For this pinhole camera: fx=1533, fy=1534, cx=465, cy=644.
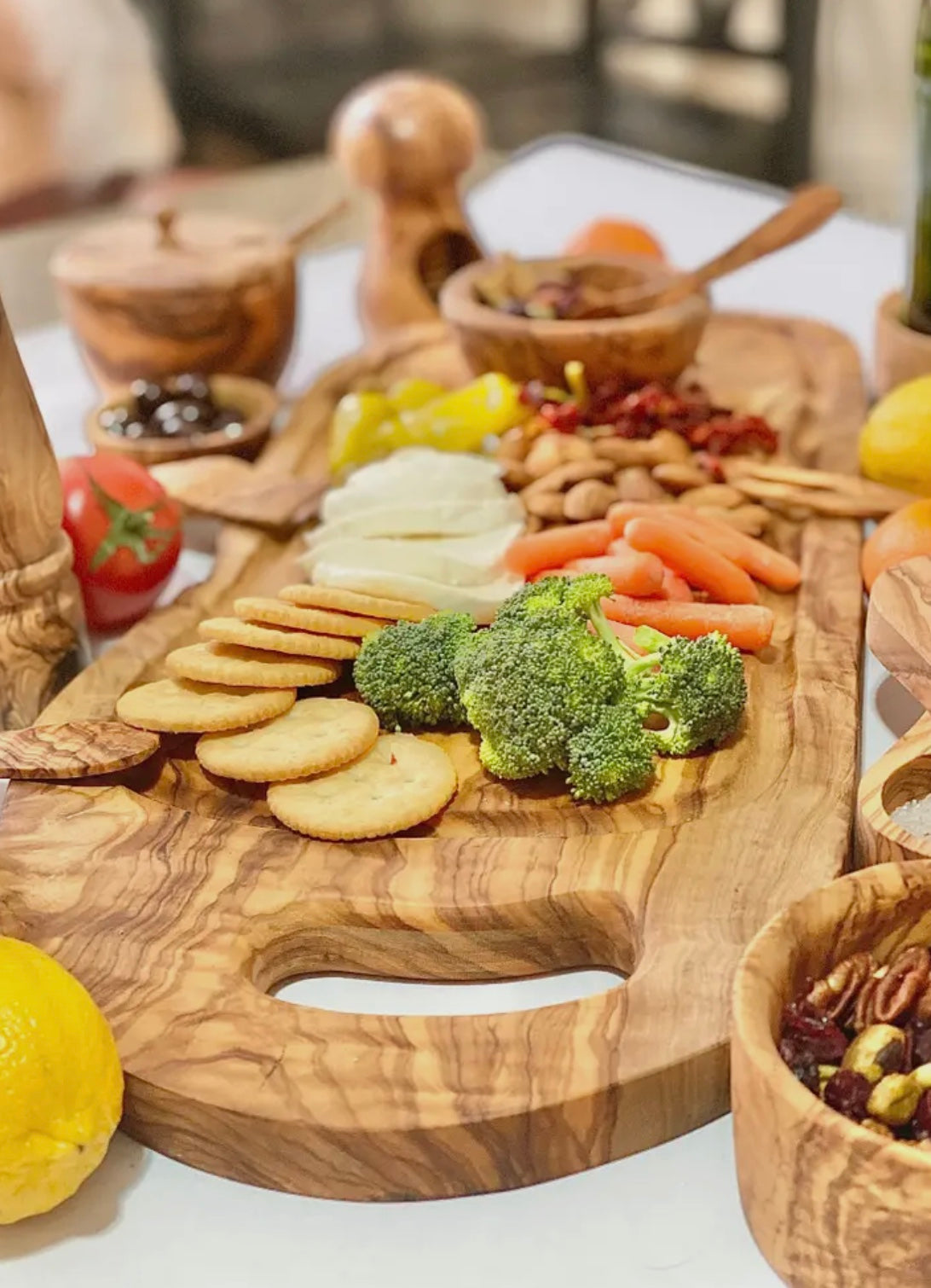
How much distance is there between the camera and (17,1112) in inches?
39.1

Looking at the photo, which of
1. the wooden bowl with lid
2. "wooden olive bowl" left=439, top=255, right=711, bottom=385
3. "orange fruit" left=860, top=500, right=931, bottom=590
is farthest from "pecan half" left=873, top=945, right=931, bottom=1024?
the wooden bowl with lid

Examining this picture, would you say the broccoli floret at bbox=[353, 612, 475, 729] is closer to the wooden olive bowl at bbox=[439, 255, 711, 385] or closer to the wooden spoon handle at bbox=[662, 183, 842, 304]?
the wooden olive bowl at bbox=[439, 255, 711, 385]

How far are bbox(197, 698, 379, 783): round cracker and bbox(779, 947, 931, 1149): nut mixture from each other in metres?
0.50

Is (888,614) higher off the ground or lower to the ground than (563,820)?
higher

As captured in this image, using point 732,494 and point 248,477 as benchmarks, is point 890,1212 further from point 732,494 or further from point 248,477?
point 248,477

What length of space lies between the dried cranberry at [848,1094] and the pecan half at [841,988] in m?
0.06

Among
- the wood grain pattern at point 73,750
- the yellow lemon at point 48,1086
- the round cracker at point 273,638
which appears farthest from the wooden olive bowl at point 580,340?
the yellow lemon at point 48,1086

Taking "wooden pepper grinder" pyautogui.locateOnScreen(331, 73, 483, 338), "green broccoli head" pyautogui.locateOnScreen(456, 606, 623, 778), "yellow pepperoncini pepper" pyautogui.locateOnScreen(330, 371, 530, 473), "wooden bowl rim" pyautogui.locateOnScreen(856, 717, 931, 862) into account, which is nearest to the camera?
"wooden bowl rim" pyautogui.locateOnScreen(856, 717, 931, 862)

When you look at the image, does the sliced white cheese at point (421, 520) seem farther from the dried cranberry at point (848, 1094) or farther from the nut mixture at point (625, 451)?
the dried cranberry at point (848, 1094)

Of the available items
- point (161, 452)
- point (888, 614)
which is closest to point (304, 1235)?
point (888, 614)

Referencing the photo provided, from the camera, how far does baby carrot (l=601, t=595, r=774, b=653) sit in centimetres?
162

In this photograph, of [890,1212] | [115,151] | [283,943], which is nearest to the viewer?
[890,1212]

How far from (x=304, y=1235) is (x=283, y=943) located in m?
0.27

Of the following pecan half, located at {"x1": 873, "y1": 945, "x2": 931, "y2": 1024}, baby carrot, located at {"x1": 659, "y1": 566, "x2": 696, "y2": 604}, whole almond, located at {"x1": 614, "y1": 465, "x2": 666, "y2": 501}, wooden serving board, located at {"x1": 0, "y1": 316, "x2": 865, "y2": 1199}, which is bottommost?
wooden serving board, located at {"x1": 0, "y1": 316, "x2": 865, "y2": 1199}
